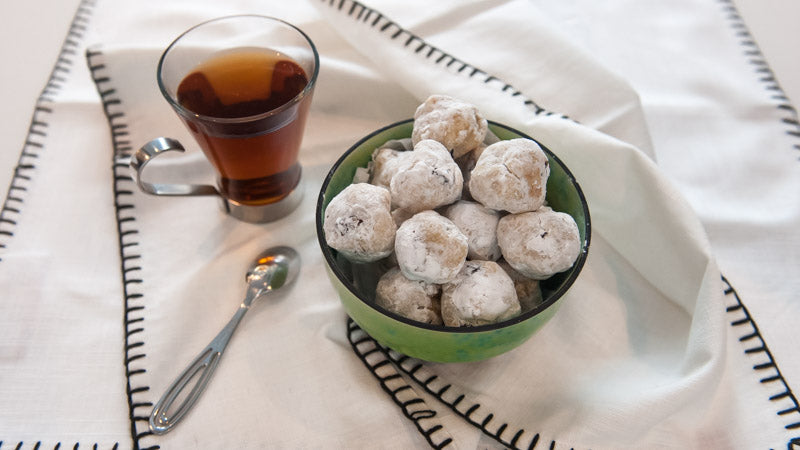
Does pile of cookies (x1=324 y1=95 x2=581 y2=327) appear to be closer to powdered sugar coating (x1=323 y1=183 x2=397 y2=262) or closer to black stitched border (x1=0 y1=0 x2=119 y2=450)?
powdered sugar coating (x1=323 y1=183 x2=397 y2=262)

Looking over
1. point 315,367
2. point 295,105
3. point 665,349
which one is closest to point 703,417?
point 665,349

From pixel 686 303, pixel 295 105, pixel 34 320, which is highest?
pixel 295 105

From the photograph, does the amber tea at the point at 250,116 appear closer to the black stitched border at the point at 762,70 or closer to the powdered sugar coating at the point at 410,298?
the powdered sugar coating at the point at 410,298

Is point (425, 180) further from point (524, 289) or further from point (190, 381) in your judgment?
point (190, 381)

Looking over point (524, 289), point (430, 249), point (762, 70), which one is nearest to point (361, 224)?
point (430, 249)

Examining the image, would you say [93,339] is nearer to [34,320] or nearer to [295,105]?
[34,320]

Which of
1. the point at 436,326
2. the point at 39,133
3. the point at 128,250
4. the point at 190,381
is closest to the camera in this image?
the point at 436,326

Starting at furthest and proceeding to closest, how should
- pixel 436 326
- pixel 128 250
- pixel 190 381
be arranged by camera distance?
1. pixel 128 250
2. pixel 190 381
3. pixel 436 326
